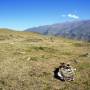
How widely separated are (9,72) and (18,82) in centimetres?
394

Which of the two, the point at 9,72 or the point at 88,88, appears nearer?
the point at 88,88

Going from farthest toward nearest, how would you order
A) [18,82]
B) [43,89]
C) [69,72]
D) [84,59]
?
[84,59]
[69,72]
[18,82]
[43,89]

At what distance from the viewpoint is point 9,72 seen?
30078 millimetres

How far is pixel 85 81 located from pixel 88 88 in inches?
90.3

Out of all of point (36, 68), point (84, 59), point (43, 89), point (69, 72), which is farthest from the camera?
point (84, 59)

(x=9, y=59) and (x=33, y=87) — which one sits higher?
(x=9, y=59)

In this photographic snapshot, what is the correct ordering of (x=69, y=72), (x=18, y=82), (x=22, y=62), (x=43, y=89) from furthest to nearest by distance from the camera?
1. (x=22, y=62)
2. (x=69, y=72)
3. (x=18, y=82)
4. (x=43, y=89)

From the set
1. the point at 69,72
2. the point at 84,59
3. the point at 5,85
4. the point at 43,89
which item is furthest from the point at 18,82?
the point at 84,59

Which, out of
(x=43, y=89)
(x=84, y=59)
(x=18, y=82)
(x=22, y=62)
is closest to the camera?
(x=43, y=89)

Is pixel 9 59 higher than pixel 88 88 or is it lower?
higher

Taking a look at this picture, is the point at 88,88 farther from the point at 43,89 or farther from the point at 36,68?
the point at 36,68

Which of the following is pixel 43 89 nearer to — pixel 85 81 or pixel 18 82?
pixel 18 82

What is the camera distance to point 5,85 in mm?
25734

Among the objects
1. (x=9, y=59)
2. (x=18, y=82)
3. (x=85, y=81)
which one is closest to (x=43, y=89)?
(x=18, y=82)
